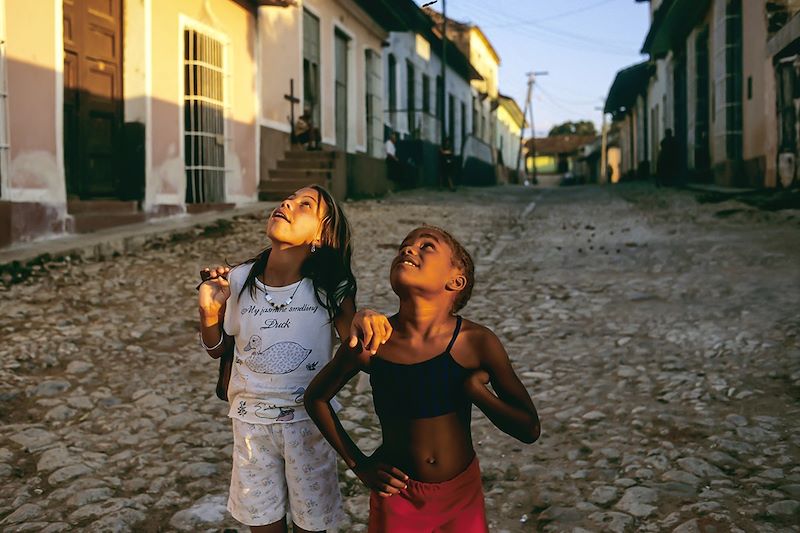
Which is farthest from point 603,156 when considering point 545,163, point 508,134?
point 545,163

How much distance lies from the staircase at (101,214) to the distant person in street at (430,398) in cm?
760

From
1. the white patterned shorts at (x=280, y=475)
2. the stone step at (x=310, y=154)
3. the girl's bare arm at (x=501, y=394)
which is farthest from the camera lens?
the stone step at (x=310, y=154)

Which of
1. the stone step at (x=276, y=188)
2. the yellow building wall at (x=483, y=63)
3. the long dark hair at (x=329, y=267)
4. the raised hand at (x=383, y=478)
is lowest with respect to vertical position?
the raised hand at (x=383, y=478)

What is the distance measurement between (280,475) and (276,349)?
34 cm

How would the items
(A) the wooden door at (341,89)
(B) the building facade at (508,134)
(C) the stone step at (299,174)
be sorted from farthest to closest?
(B) the building facade at (508,134) → (A) the wooden door at (341,89) → (C) the stone step at (299,174)

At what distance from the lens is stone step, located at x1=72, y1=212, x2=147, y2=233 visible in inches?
340

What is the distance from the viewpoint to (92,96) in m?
9.13

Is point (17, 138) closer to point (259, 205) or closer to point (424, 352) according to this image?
point (259, 205)

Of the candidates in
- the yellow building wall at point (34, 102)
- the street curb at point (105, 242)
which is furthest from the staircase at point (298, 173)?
the yellow building wall at point (34, 102)

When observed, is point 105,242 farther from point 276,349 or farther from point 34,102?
point 276,349

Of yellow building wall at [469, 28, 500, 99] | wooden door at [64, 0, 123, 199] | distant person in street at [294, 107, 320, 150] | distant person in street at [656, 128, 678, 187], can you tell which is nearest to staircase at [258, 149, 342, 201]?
distant person in street at [294, 107, 320, 150]

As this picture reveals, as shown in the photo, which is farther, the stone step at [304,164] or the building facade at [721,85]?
the stone step at [304,164]

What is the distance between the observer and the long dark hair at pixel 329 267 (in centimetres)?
223

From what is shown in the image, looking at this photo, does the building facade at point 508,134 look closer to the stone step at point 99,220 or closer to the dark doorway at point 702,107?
the dark doorway at point 702,107
